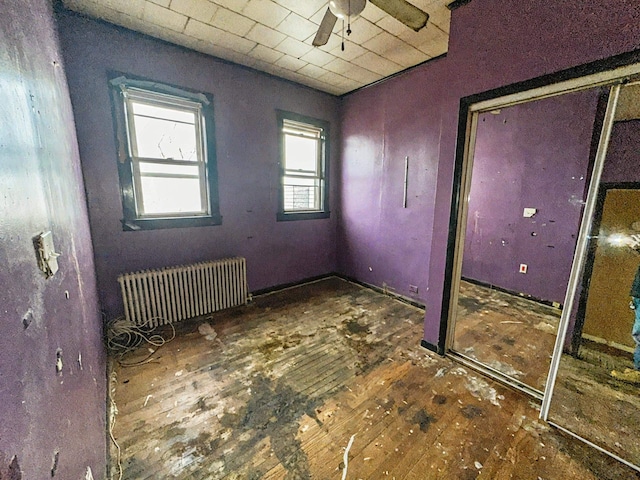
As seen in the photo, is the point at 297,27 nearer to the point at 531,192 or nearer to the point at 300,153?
the point at 300,153

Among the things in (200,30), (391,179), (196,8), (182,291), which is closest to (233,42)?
(200,30)

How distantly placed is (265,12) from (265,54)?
73 centimetres

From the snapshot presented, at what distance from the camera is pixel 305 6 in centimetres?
214

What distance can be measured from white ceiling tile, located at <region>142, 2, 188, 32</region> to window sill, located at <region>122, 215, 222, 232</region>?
1.86m

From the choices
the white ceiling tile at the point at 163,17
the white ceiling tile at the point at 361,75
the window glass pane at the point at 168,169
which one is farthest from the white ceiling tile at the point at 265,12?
the window glass pane at the point at 168,169

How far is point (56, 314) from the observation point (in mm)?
907

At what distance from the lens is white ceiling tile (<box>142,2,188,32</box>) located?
219cm

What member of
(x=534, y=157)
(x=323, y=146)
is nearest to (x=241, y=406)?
(x=323, y=146)

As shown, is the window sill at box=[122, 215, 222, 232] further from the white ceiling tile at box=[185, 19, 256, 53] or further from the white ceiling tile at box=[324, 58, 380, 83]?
the white ceiling tile at box=[324, 58, 380, 83]

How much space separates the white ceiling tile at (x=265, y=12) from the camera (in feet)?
6.95

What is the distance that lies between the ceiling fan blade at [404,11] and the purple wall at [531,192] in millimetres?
2245

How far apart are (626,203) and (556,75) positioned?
1288mm

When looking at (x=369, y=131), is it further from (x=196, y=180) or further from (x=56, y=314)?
(x=56, y=314)

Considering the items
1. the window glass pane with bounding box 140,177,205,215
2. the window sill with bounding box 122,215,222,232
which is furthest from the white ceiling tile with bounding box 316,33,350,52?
the window sill with bounding box 122,215,222,232
